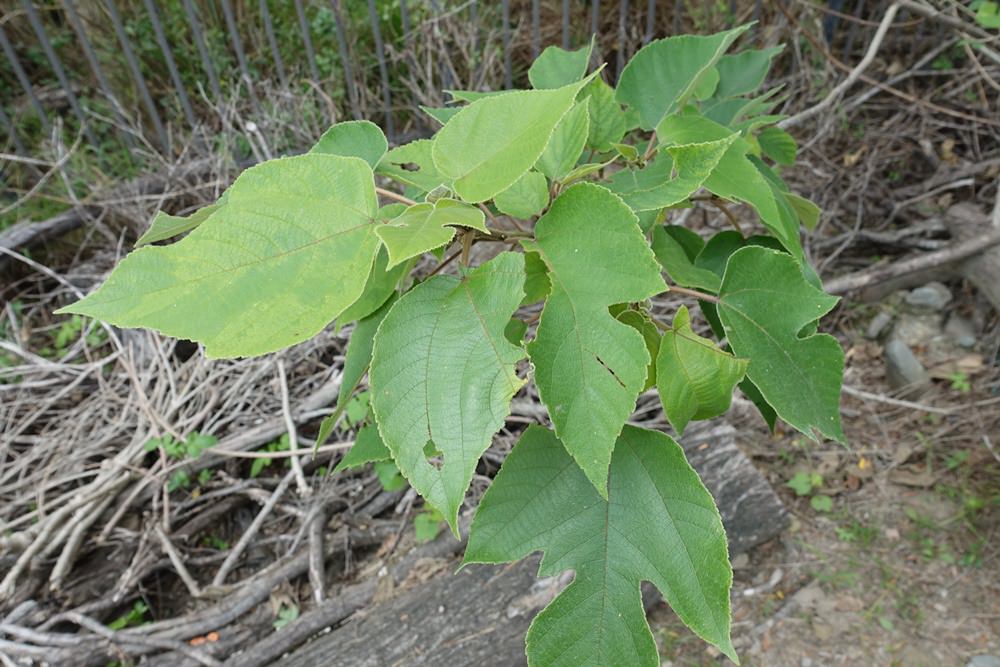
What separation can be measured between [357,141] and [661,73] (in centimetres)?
42

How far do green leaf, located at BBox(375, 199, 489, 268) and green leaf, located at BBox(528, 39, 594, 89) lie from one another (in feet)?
1.26

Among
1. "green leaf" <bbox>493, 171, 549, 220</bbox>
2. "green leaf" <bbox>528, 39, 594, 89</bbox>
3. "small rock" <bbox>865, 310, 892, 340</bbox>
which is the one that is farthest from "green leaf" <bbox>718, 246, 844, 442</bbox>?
"small rock" <bbox>865, 310, 892, 340</bbox>

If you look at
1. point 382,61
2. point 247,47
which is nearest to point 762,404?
point 382,61

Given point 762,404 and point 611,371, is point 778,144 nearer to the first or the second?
point 762,404

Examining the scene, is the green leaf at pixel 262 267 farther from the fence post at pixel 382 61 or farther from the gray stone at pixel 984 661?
the fence post at pixel 382 61

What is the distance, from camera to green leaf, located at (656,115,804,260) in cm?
76

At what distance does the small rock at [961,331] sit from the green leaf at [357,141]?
95.5 inches

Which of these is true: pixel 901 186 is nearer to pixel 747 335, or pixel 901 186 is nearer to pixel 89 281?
pixel 747 335

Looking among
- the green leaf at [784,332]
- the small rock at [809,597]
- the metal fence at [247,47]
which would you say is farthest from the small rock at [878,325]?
the green leaf at [784,332]

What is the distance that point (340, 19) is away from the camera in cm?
328

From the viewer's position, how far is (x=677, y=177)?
0.72 meters

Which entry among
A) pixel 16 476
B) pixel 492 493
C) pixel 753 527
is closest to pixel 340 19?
pixel 16 476

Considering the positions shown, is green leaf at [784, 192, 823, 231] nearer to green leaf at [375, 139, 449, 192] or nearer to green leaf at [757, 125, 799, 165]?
green leaf at [757, 125, 799, 165]

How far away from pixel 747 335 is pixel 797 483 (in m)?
1.53
